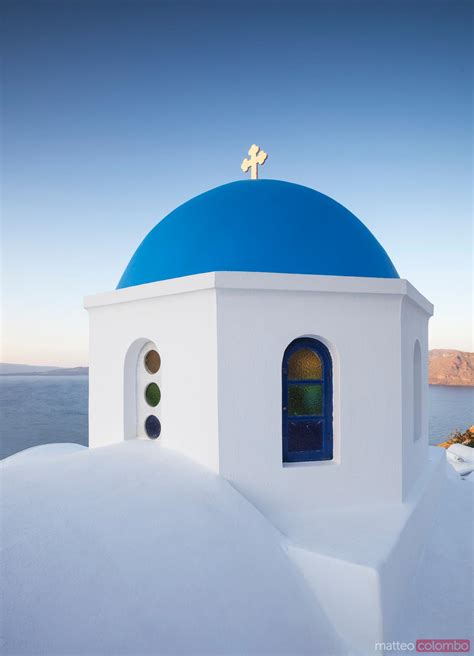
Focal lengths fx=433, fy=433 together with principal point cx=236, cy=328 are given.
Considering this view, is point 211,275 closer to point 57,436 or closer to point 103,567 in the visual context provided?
point 103,567

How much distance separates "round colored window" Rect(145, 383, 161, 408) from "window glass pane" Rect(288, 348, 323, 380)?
1629mm

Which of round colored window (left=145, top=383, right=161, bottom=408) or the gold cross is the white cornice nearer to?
round colored window (left=145, top=383, right=161, bottom=408)

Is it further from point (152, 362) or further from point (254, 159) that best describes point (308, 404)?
point (254, 159)

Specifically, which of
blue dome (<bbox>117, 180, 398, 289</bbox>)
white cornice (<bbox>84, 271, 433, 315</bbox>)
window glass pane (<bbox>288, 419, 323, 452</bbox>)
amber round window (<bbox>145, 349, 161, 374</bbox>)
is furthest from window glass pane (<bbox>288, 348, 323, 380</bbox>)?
amber round window (<bbox>145, 349, 161, 374</bbox>)

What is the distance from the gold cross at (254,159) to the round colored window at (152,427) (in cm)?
347

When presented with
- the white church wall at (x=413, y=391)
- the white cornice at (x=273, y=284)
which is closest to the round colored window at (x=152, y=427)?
the white cornice at (x=273, y=284)

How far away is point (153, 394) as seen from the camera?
518cm

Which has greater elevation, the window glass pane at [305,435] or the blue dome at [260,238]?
the blue dome at [260,238]

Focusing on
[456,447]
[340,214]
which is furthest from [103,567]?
[456,447]

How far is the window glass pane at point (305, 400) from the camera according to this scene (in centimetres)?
457

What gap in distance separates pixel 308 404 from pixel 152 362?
191 centimetres

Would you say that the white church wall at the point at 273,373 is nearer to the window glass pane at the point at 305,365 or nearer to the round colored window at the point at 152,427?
the window glass pane at the point at 305,365

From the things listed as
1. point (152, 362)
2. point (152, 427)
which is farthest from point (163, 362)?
point (152, 427)

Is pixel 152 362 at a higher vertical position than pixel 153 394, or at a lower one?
higher
